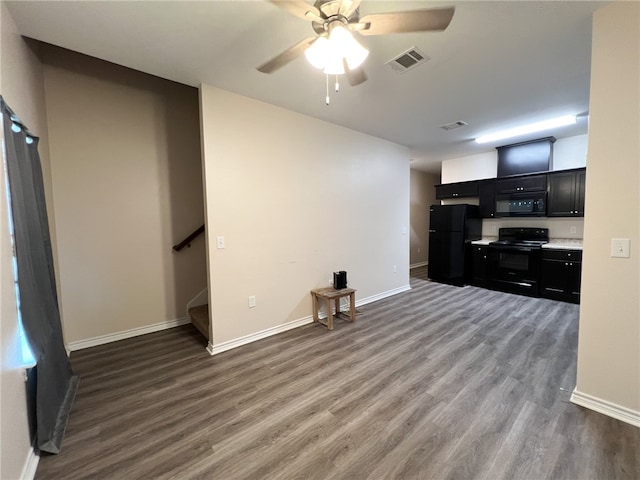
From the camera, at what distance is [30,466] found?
1389mm

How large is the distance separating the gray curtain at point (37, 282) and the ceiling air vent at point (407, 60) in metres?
2.52

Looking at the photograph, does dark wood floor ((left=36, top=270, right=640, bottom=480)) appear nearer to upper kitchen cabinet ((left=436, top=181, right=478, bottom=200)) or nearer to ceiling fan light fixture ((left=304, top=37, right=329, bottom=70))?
ceiling fan light fixture ((left=304, top=37, right=329, bottom=70))

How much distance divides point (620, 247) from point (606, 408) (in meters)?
1.11

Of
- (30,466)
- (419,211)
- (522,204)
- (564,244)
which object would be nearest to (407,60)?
(30,466)

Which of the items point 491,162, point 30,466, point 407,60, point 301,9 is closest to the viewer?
point 301,9

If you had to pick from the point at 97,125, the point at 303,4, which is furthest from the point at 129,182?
A: the point at 303,4

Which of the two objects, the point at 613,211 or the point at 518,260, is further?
the point at 518,260

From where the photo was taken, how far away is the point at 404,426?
1.71 metres

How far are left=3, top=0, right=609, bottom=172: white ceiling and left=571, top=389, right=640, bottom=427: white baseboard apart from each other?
2.60 meters

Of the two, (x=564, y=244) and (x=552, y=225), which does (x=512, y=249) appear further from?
(x=552, y=225)

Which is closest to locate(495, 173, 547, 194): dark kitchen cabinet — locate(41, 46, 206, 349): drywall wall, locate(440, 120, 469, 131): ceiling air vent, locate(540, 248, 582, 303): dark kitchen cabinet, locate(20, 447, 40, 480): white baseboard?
locate(540, 248, 582, 303): dark kitchen cabinet

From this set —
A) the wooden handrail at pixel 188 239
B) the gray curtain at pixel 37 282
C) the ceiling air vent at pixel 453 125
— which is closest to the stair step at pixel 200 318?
the wooden handrail at pixel 188 239

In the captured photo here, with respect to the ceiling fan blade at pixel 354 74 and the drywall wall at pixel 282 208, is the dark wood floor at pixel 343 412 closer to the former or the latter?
the drywall wall at pixel 282 208

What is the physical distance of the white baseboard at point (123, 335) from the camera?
2754 mm
